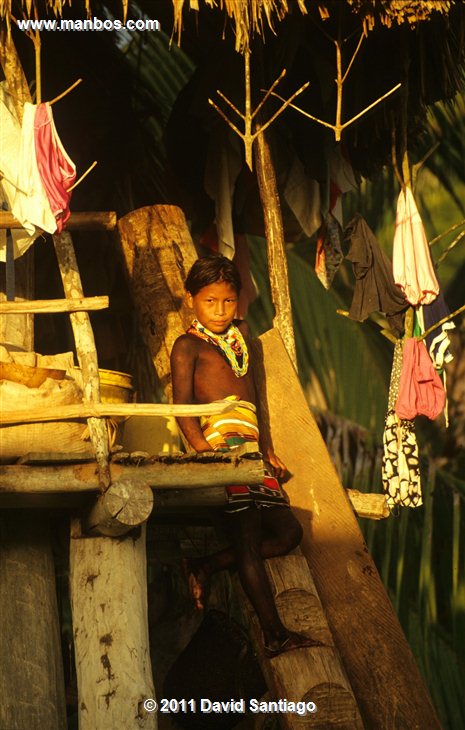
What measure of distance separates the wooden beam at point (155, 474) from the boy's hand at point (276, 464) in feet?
3.17

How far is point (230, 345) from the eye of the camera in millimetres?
7141

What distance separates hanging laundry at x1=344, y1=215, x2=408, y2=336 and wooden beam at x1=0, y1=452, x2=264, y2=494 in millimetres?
2299

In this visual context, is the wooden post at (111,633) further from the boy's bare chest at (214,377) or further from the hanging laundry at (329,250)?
the hanging laundry at (329,250)

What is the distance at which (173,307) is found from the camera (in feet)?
26.7

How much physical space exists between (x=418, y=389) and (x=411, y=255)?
0.80m

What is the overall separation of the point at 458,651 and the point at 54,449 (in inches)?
220

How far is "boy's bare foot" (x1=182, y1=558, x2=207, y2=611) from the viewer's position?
660cm

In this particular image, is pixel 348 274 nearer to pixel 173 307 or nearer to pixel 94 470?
pixel 173 307

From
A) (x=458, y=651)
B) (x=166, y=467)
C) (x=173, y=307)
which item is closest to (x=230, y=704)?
(x=166, y=467)

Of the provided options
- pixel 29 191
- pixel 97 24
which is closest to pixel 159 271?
pixel 97 24

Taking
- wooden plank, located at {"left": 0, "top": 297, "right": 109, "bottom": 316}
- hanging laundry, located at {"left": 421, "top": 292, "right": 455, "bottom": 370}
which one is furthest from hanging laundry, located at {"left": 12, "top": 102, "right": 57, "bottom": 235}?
hanging laundry, located at {"left": 421, "top": 292, "right": 455, "bottom": 370}

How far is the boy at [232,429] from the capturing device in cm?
648

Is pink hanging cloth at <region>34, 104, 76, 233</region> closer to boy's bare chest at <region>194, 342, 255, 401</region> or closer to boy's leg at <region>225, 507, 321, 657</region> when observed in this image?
boy's bare chest at <region>194, 342, 255, 401</region>

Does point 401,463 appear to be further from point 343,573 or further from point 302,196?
point 302,196
